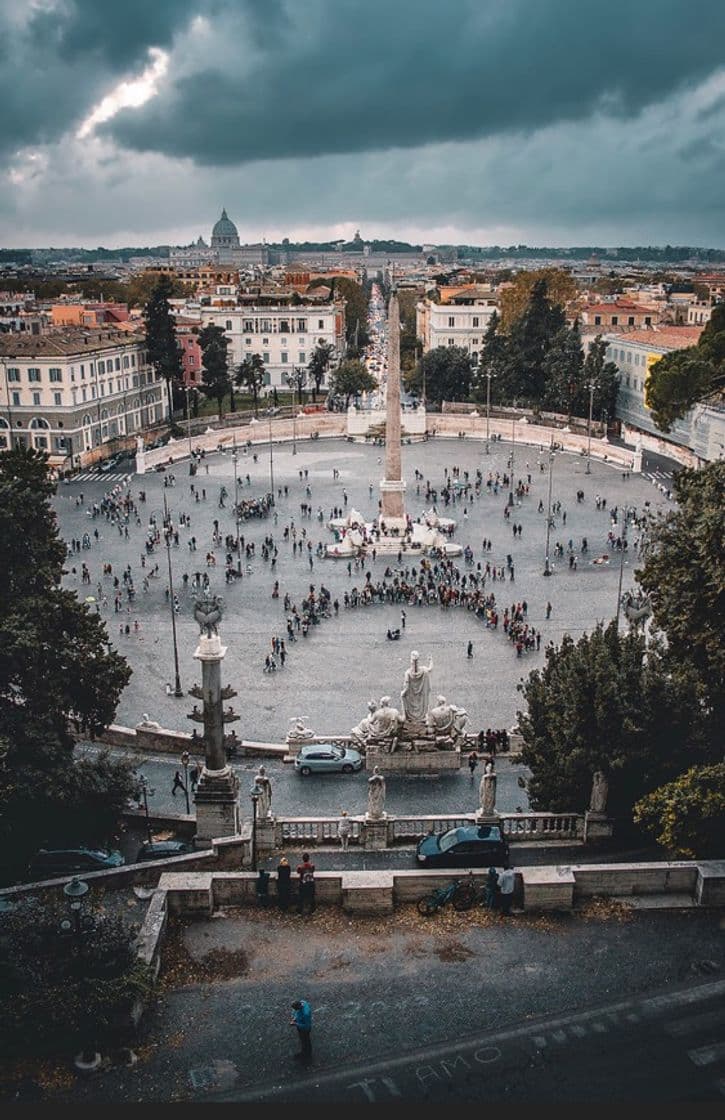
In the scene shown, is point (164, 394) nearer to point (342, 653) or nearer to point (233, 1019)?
point (342, 653)

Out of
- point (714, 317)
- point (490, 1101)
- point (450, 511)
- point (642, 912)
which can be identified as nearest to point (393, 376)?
point (450, 511)

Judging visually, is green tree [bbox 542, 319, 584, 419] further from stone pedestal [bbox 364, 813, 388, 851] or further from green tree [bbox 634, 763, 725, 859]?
green tree [bbox 634, 763, 725, 859]

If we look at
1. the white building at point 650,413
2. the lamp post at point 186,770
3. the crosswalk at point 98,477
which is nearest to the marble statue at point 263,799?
the lamp post at point 186,770

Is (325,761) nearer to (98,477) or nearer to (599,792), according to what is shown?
(599,792)

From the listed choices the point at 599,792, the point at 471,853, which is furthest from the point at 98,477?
the point at 471,853

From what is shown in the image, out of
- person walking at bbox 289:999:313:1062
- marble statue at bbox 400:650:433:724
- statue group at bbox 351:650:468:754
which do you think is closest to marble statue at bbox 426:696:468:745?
statue group at bbox 351:650:468:754

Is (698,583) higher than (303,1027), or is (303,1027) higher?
(698,583)

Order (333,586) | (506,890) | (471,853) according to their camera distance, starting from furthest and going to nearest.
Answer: (333,586) → (471,853) → (506,890)
